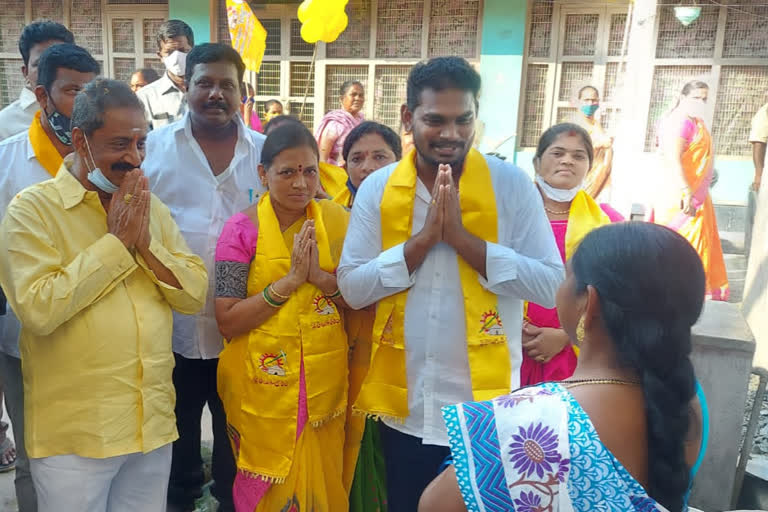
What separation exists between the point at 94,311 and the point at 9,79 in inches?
389

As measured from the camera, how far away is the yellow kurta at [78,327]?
5.44 ft

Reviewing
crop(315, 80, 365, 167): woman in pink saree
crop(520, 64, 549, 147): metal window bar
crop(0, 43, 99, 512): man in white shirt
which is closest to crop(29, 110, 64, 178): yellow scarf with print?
crop(0, 43, 99, 512): man in white shirt

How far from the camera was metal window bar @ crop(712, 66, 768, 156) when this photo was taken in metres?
7.00

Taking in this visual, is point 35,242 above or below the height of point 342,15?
below

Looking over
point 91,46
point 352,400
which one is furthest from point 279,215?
point 91,46

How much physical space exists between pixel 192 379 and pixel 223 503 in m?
0.61

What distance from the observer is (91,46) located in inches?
358

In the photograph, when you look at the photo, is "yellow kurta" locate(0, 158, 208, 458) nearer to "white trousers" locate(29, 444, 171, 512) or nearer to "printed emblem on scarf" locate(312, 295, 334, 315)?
"white trousers" locate(29, 444, 171, 512)

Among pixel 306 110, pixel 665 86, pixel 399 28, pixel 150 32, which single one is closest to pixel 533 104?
pixel 665 86

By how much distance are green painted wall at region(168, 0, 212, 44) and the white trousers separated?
311 inches

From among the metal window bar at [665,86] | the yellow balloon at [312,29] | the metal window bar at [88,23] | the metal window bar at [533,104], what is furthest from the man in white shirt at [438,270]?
the metal window bar at [88,23]

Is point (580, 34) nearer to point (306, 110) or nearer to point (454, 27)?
point (454, 27)

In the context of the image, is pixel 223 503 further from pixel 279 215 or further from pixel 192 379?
pixel 279 215

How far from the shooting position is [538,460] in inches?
43.8
